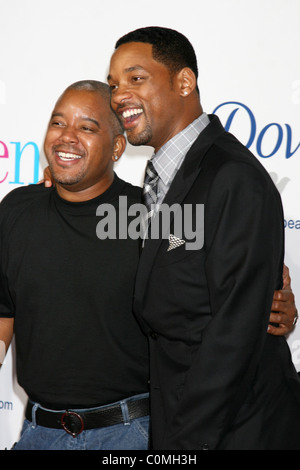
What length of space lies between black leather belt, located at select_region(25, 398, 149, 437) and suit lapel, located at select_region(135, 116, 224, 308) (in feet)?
1.51

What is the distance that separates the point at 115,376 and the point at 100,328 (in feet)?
0.58

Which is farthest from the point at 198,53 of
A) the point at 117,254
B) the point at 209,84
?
the point at 117,254

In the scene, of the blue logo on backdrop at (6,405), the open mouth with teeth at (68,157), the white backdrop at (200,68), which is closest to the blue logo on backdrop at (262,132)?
the white backdrop at (200,68)

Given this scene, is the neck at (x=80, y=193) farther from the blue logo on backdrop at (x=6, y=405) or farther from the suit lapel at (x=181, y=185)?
the blue logo on backdrop at (x=6, y=405)

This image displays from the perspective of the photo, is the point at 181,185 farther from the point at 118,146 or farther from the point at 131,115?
the point at 118,146

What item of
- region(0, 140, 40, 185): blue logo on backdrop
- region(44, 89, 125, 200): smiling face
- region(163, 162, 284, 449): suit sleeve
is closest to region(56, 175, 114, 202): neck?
region(44, 89, 125, 200): smiling face

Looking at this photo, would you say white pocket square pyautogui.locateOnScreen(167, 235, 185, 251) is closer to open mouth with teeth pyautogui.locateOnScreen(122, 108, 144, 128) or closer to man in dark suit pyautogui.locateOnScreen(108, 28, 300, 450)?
man in dark suit pyautogui.locateOnScreen(108, 28, 300, 450)

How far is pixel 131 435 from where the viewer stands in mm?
1983

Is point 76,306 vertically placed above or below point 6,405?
above

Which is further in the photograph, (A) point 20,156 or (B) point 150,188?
(A) point 20,156

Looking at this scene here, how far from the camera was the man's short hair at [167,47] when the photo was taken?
1884 mm

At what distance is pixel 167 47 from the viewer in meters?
1.90

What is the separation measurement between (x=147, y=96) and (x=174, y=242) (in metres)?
0.51

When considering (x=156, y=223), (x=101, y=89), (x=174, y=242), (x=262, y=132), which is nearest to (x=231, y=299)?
(x=174, y=242)
